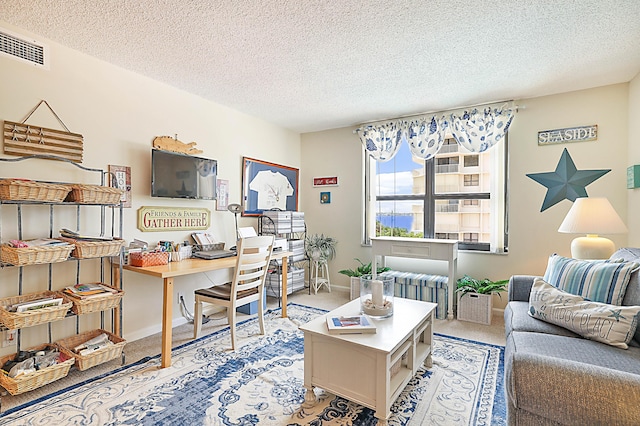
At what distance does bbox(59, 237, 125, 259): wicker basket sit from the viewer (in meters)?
2.07

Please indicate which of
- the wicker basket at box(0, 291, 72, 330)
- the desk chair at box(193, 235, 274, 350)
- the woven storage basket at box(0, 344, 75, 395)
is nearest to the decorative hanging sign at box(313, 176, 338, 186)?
the desk chair at box(193, 235, 274, 350)

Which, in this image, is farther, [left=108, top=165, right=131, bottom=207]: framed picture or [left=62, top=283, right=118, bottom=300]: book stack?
[left=108, top=165, right=131, bottom=207]: framed picture

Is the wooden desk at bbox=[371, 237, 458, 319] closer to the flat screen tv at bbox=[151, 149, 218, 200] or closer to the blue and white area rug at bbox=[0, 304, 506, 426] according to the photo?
the blue and white area rug at bbox=[0, 304, 506, 426]

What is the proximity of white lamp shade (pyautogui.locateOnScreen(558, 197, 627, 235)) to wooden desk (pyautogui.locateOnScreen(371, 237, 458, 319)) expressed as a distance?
1.04 meters

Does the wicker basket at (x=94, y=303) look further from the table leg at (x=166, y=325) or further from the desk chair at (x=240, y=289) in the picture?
the desk chair at (x=240, y=289)

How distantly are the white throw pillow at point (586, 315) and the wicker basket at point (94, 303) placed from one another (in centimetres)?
280

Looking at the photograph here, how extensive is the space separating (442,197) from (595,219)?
5.14 ft

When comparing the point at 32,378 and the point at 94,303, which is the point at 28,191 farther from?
the point at 32,378

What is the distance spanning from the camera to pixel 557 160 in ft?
10.4

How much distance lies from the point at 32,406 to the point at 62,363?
0.24m

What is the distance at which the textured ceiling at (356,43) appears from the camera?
1873mm

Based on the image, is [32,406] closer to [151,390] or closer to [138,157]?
[151,390]

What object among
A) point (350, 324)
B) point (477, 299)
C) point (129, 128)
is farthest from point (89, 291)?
point (477, 299)

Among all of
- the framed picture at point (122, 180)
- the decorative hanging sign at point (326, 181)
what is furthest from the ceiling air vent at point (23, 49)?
the decorative hanging sign at point (326, 181)
